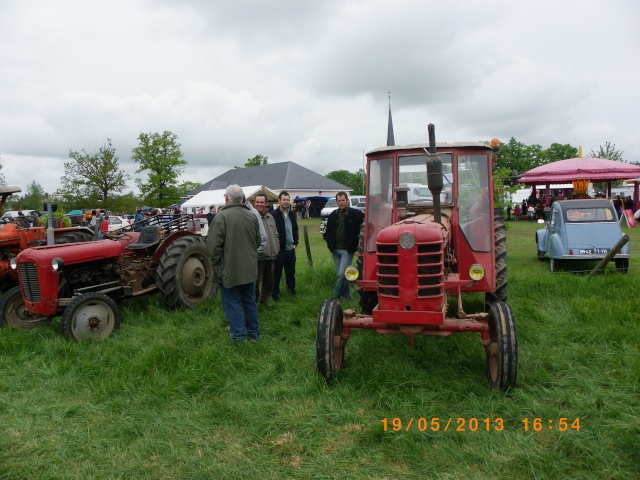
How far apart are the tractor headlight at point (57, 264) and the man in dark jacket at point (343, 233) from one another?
3291 millimetres

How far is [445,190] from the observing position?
17.4 ft

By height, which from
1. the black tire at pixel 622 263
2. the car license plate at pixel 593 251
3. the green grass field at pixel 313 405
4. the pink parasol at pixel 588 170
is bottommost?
the green grass field at pixel 313 405

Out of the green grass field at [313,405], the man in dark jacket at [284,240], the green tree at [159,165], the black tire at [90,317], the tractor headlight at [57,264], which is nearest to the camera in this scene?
the green grass field at [313,405]

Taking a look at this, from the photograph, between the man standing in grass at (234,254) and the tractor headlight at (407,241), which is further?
the man standing in grass at (234,254)

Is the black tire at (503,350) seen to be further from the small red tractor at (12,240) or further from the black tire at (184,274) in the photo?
the small red tractor at (12,240)

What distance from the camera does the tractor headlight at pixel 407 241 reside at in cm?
390

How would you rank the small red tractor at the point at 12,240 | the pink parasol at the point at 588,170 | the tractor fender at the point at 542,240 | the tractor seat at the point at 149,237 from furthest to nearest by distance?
the pink parasol at the point at 588,170 → the tractor fender at the point at 542,240 → the small red tractor at the point at 12,240 → the tractor seat at the point at 149,237

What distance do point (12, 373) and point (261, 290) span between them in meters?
3.09

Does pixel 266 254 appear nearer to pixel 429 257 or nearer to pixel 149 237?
pixel 149 237

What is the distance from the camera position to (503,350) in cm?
380

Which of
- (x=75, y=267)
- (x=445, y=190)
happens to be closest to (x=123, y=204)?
(x=75, y=267)

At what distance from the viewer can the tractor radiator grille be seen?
5.88 meters

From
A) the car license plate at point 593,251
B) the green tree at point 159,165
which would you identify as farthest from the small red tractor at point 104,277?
the green tree at point 159,165

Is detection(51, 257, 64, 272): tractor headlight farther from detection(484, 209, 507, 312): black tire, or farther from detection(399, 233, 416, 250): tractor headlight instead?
detection(484, 209, 507, 312): black tire
